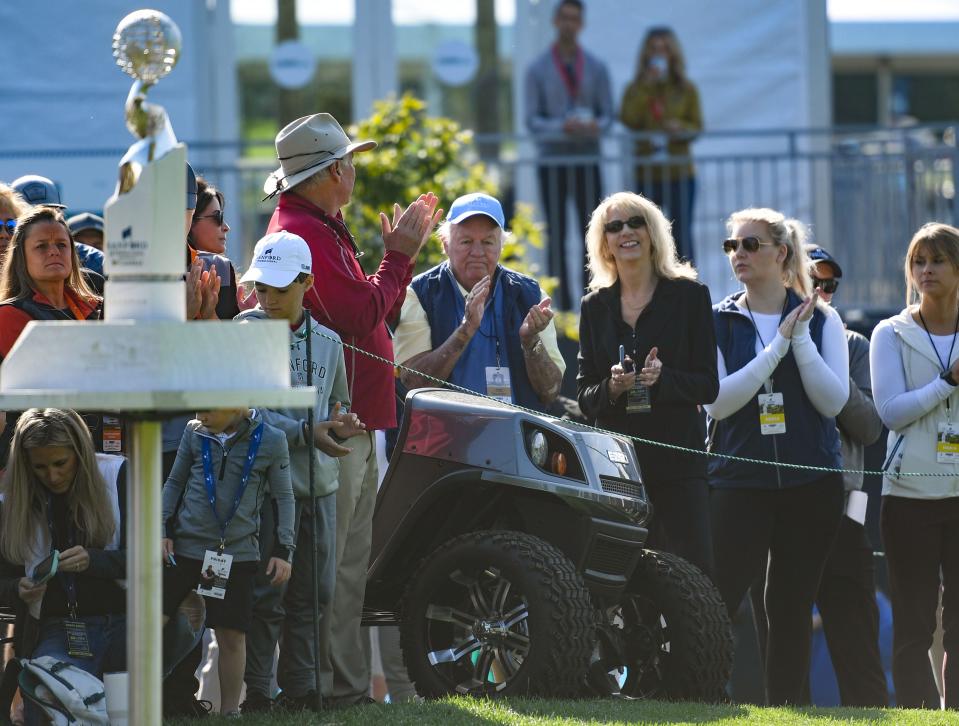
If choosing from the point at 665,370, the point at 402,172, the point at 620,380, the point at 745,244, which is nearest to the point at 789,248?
the point at 745,244

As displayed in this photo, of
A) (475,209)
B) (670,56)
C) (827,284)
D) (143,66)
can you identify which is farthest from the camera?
(670,56)

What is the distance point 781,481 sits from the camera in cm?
630

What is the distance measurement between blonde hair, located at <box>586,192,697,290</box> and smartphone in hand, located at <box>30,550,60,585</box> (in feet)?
8.12

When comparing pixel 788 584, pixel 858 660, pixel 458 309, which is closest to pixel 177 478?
pixel 458 309

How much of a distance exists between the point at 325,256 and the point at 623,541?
1428 mm

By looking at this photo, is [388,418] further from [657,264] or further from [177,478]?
[657,264]

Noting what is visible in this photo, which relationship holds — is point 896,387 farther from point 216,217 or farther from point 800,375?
point 216,217

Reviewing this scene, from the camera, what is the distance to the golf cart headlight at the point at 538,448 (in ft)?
17.5

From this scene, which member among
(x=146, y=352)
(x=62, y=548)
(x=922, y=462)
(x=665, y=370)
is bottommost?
(x=62, y=548)

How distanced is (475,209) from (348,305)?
121 cm

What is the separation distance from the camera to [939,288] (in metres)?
6.56

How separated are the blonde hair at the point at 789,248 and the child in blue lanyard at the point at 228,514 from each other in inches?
96.8

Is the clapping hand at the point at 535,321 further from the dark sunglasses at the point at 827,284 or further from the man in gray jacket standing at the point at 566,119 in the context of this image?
the man in gray jacket standing at the point at 566,119

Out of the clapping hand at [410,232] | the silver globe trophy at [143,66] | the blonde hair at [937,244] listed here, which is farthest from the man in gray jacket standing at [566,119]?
the silver globe trophy at [143,66]
